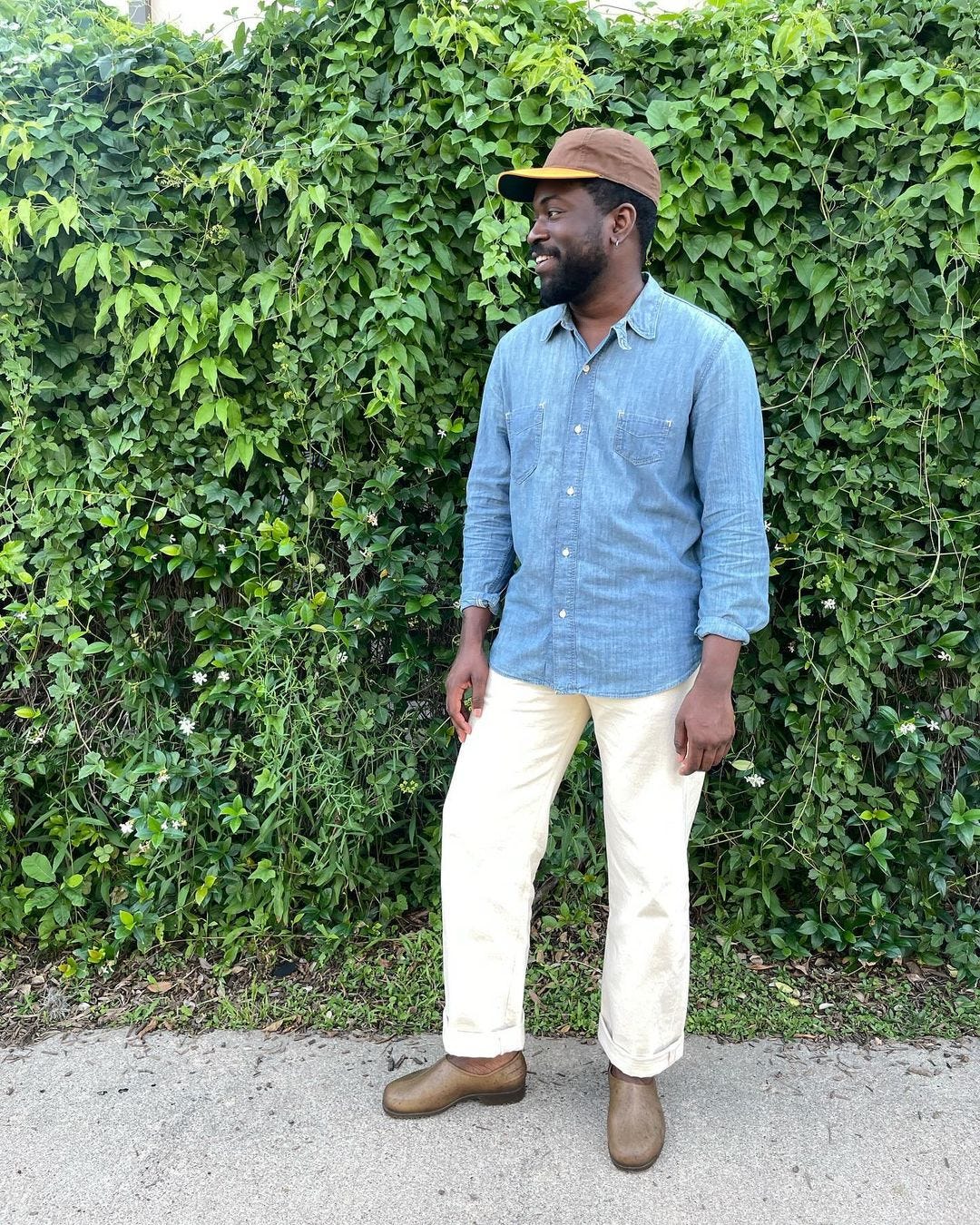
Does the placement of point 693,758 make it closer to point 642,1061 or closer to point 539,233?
point 642,1061

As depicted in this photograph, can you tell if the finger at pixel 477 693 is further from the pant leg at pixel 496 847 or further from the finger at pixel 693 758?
the finger at pixel 693 758

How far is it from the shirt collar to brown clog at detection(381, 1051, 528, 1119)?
1802 mm

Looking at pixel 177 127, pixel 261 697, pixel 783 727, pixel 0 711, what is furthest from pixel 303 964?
pixel 177 127

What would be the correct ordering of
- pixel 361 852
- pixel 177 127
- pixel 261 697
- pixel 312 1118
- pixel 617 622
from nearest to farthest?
pixel 617 622, pixel 312 1118, pixel 177 127, pixel 261 697, pixel 361 852

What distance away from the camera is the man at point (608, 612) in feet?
6.95

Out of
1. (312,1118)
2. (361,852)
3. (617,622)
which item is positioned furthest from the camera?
(361,852)

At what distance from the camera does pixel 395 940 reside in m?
3.12

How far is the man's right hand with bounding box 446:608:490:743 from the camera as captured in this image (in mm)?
2426

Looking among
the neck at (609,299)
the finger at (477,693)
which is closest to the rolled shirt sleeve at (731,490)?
the neck at (609,299)

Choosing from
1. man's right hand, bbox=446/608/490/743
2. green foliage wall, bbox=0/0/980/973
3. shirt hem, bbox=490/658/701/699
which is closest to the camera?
shirt hem, bbox=490/658/701/699

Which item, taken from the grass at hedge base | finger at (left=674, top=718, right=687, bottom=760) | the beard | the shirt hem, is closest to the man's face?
the beard

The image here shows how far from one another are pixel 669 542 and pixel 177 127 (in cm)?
187

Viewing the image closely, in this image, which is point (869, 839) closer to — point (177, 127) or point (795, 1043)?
point (795, 1043)

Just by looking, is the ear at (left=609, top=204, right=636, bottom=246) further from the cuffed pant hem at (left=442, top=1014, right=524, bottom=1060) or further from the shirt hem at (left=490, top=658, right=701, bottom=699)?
the cuffed pant hem at (left=442, top=1014, right=524, bottom=1060)
